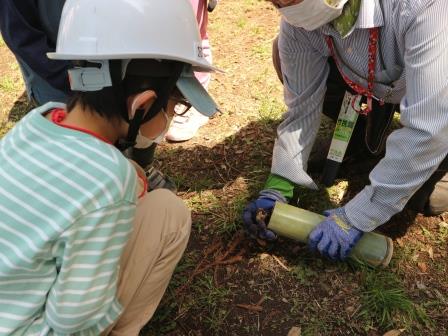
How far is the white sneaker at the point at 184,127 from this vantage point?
Result: 3045 millimetres

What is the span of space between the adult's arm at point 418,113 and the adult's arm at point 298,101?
1.61ft

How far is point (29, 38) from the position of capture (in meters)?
2.21

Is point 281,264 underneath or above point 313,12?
underneath

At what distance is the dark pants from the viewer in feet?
7.64

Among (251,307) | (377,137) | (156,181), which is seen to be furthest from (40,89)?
(377,137)

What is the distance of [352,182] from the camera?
8.80ft

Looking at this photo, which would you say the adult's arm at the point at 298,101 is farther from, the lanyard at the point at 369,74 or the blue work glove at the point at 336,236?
the blue work glove at the point at 336,236

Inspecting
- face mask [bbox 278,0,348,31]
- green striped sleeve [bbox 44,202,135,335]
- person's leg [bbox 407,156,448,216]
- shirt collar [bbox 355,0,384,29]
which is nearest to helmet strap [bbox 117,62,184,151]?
green striped sleeve [bbox 44,202,135,335]

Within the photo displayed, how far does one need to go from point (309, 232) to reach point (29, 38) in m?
1.53

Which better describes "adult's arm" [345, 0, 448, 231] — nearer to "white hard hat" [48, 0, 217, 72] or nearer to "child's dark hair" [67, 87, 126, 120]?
"white hard hat" [48, 0, 217, 72]

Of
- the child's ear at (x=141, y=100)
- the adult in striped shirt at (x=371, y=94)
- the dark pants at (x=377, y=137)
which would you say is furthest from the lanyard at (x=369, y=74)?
the child's ear at (x=141, y=100)

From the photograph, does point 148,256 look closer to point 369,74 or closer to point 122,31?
point 122,31

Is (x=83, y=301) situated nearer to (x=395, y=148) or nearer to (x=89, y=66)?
(x=89, y=66)

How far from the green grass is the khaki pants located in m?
0.86
